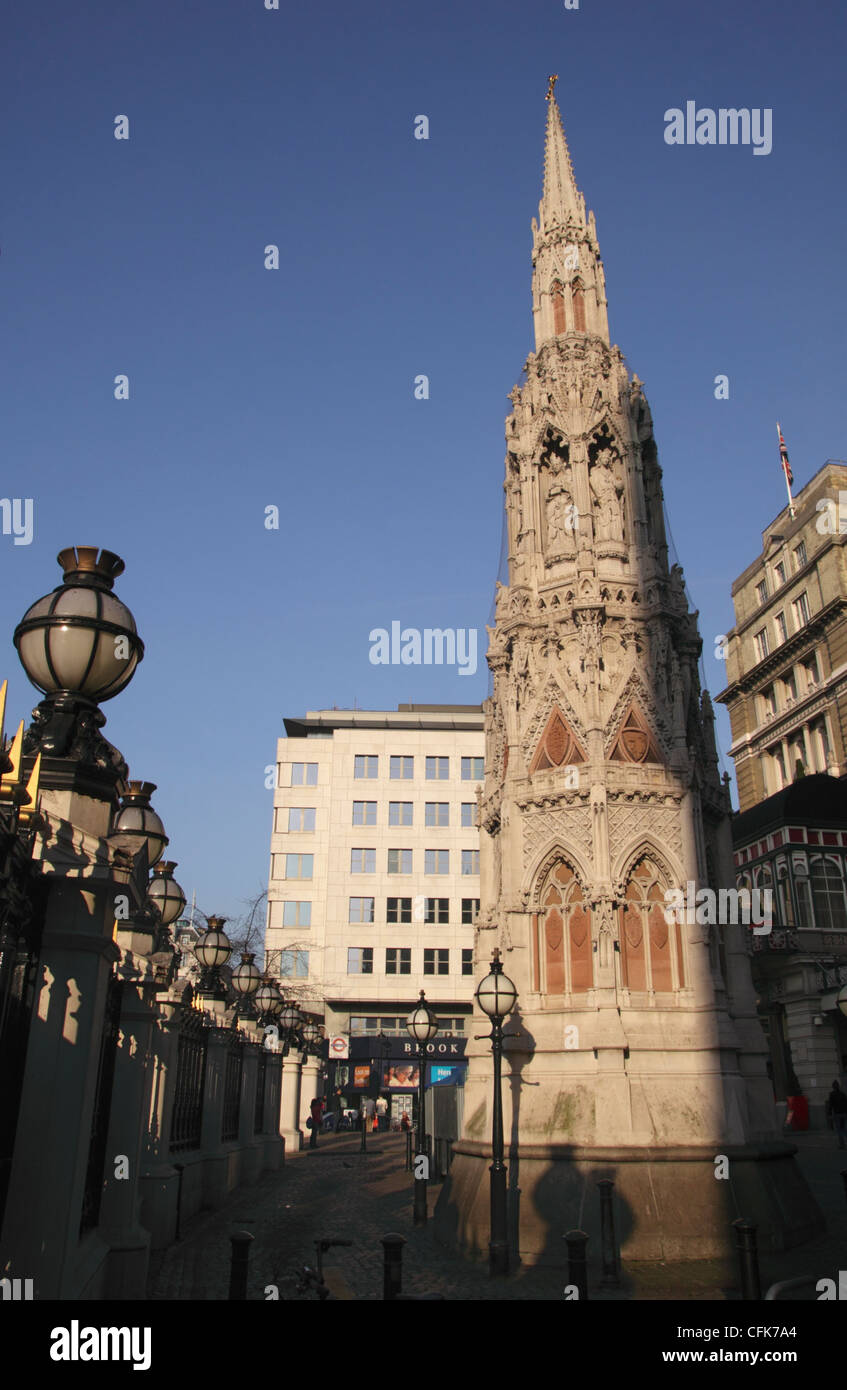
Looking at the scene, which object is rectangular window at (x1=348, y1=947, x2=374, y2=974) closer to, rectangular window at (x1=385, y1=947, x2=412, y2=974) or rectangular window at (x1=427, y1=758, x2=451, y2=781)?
rectangular window at (x1=385, y1=947, x2=412, y2=974)

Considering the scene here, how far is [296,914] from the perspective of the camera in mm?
54031

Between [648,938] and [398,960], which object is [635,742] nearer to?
[648,938]

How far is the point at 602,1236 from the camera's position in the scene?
1318 centimetres

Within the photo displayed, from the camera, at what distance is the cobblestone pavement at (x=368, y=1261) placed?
39.2 ft

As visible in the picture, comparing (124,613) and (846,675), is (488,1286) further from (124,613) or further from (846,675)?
(846,675)

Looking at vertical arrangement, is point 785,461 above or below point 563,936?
above

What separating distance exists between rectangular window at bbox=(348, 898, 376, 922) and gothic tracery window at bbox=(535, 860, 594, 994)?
37080 mm

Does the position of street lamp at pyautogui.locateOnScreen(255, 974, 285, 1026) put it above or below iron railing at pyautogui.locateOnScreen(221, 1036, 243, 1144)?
above

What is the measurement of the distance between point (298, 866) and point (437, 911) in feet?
28.4

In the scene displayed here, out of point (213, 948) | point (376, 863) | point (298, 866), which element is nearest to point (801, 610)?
point (376, 863)

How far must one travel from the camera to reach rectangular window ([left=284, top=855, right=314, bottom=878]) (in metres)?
55.0

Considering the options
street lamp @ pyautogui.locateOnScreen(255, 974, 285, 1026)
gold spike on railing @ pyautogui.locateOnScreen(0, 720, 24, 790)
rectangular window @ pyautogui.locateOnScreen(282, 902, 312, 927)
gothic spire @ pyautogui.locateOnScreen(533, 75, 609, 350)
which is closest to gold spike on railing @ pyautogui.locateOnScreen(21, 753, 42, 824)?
gold spike on railing @ pyautogui.locateOnScreen(0, 720, 24, 790)

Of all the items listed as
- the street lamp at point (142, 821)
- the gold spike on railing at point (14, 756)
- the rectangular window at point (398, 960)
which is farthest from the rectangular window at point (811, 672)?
the gold spike on railing at point (14, 756)
